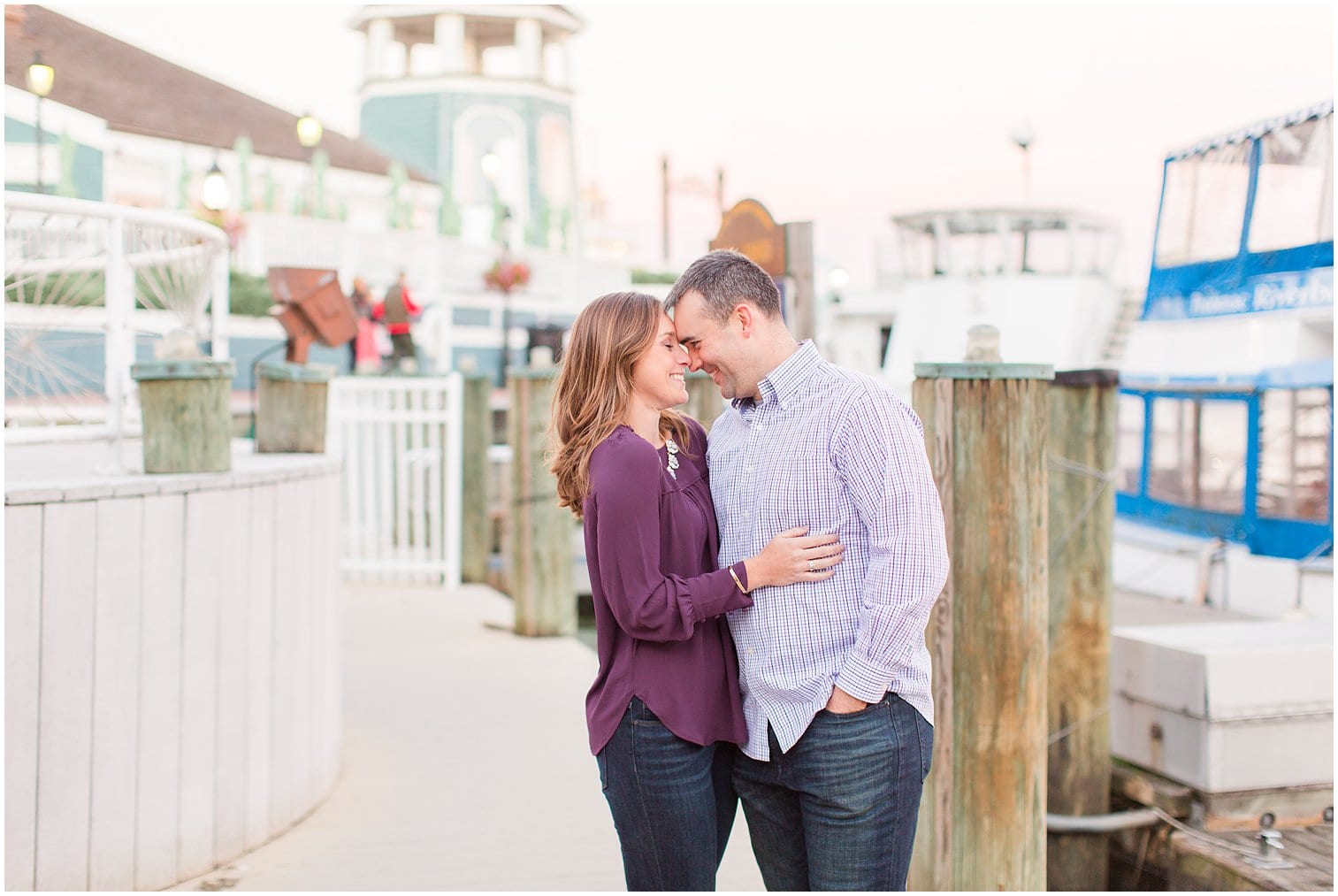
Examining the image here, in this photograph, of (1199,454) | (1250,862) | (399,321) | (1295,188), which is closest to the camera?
(1250,862)

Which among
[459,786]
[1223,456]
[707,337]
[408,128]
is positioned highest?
[408,128]

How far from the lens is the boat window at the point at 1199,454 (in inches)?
456

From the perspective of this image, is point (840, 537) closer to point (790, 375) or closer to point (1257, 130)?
point (790, 375)

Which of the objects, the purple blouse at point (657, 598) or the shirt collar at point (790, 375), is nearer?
the purple blouse at point (657, 598)

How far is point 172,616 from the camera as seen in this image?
382cm

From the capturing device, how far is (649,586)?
2.37 meters

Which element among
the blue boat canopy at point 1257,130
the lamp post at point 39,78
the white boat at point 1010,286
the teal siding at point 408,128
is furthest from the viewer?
the teal siding at point 408,128

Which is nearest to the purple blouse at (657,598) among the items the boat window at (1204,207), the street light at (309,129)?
the boat window at (1204,207)

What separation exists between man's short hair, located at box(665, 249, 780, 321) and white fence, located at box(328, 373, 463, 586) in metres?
8.15

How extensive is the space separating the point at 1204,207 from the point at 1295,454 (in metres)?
2.36

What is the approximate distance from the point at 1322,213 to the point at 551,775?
7163 millimetres

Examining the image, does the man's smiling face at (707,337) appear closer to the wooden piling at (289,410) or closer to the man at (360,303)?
the wooden piling at (289,410)

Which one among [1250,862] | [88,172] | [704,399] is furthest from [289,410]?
[88,172]

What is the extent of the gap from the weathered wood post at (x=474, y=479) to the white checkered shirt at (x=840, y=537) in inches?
323
